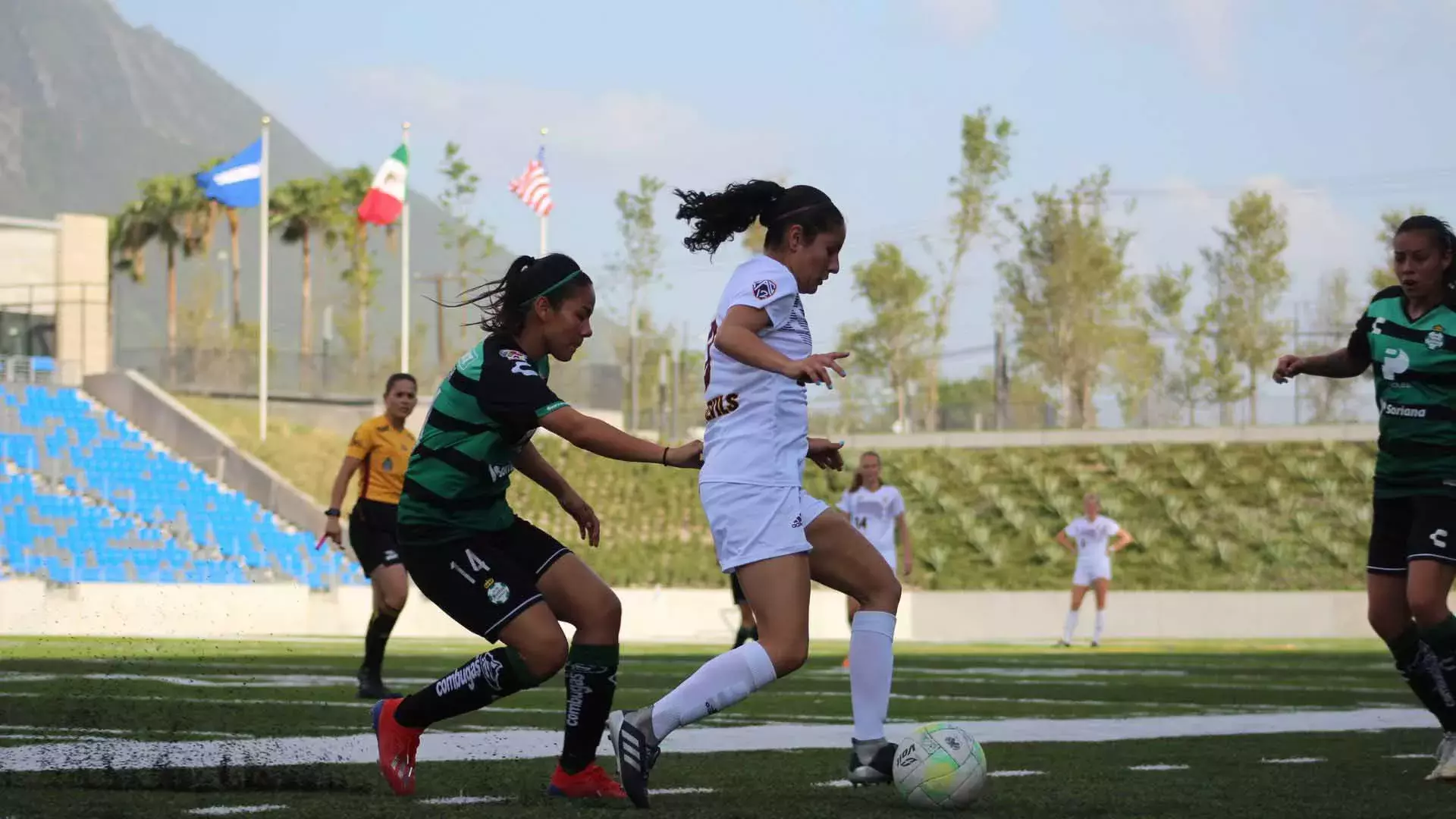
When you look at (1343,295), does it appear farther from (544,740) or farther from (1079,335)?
(544,740)

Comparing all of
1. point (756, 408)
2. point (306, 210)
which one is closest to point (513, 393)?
point (756, 408)

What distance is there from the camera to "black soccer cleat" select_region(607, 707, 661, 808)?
19.2 ft

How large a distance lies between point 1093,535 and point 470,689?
20677mm

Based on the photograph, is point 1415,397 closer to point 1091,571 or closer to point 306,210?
point 1091,571

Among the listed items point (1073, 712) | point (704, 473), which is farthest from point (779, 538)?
point (1073, 712)

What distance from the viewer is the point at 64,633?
24.0 meters

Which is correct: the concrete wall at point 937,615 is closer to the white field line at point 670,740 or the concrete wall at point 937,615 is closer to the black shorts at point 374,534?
the black shorts at point 374,534

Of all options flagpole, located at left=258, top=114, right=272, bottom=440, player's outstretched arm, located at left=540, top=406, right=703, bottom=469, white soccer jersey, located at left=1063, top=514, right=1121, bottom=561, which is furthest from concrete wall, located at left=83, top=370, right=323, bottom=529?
player's outstretched arm, located at left=540, top=406, right=703, bottom=469

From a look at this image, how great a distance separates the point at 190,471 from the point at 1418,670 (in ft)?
112

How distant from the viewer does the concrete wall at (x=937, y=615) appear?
2903cm

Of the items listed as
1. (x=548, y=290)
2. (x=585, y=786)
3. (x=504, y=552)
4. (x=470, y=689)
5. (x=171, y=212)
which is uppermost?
(x=171, y=212)

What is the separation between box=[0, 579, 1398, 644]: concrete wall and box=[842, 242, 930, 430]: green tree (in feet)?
90.6

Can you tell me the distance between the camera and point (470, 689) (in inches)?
249

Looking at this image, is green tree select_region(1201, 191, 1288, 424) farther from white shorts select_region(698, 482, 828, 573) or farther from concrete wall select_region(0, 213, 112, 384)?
white shorts select_region(698, 482, 828, 573)
